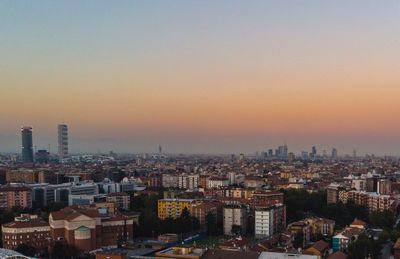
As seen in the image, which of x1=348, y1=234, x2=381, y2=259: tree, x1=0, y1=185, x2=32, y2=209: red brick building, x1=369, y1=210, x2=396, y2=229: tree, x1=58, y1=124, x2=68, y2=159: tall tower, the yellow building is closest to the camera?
x1=348, y1=234, x2=381, y2=259: tree

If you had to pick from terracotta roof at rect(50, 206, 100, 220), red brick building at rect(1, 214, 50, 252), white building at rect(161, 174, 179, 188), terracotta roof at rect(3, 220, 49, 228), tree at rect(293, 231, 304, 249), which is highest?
terracotta roof at rect(50, 206, 100, 220)

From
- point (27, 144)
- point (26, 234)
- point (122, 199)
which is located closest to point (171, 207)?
point (122, 199)

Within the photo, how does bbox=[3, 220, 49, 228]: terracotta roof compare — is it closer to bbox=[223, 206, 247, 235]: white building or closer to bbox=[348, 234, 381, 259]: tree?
bbox=[223, 206, 247, 235]: white building

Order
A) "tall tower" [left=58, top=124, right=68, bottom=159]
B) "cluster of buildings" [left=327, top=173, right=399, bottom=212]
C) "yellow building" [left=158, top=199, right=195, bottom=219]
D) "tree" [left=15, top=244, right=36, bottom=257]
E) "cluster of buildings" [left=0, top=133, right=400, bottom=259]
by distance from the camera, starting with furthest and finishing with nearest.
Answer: "tall tower" [left=58, top=124, right=68, bottom=159], "cluster of buildings" [left=327, top=173, right=399, bottom=212], "yellow building" [left=158, top=199, right=195, bottom=219], "tree" [left=15, top=244, right=36, bottom=257], "cluster of buildings" [left=0, top=133, right=400, bottom=259]

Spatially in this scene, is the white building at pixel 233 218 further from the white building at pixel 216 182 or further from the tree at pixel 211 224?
the white building at pixel 216 182

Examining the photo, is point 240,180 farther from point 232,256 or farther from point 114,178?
point 232,256

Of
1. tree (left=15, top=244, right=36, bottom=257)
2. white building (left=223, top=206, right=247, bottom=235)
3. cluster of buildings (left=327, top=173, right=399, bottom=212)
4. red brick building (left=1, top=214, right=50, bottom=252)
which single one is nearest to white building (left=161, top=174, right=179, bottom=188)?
cluster of buildings (left=327, top=173, right=399, bottom=212)

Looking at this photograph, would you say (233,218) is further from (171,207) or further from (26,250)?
(26,250)
